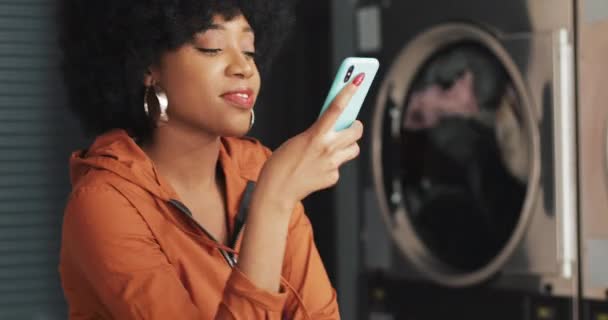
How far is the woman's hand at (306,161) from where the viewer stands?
121cm

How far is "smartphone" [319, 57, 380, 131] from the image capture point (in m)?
1.20

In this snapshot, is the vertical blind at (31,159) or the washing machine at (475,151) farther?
the vertical blind at (31,159)

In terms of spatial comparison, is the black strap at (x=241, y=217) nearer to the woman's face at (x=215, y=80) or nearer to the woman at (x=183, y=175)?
the woman at (x=183, y=175)

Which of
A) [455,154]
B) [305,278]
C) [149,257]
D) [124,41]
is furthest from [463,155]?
[149,257]

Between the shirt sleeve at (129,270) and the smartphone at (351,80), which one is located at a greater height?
the smartphone at (351,80)

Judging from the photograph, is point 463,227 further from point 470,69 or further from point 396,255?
point 470,69

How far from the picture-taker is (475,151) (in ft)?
8.62

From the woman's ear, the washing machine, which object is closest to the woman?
the woman's ear

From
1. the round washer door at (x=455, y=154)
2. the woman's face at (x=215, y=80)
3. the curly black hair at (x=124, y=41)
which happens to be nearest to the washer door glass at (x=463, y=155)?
the round washer door at (x=455, y=154)

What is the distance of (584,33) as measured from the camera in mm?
2303

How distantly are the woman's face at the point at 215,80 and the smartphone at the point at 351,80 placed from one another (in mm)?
144

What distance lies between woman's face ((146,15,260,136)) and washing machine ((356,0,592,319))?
1.23 m

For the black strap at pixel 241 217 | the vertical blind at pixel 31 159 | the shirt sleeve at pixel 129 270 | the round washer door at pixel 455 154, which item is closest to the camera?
the shirt sleeve at pixel 129 270

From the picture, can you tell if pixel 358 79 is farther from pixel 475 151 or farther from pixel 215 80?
pixel 475 151
